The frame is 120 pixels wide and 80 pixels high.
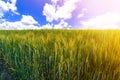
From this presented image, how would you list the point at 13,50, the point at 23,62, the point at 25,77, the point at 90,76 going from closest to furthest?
the point at 90,76
the point at 25,77
the point at 23,62
the point at 13,50

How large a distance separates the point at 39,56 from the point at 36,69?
190 millimetres

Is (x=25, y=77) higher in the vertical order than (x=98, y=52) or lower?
lower

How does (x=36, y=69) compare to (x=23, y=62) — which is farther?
(x=23, y=62)

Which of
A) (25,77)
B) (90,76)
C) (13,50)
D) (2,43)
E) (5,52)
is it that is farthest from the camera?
(2,43)

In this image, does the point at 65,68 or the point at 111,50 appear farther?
the point at 111,50

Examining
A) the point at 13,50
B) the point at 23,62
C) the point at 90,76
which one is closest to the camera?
the point at 90,76

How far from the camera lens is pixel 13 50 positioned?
2.89 m

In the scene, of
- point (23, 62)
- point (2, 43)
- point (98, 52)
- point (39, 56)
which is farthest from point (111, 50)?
point (2, 43)

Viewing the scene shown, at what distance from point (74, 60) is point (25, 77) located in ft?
1.78

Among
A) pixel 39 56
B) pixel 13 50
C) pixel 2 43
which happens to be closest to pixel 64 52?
pixel 39 56

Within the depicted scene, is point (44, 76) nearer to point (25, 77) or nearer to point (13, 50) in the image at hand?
point (25, 77)

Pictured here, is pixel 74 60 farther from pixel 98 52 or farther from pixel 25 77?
pixel 25 77

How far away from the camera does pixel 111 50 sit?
8.39ft

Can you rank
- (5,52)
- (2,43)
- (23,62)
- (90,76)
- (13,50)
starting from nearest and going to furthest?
(90,76) < (23,62) < (13,50) < (5,52) < (2,43)
